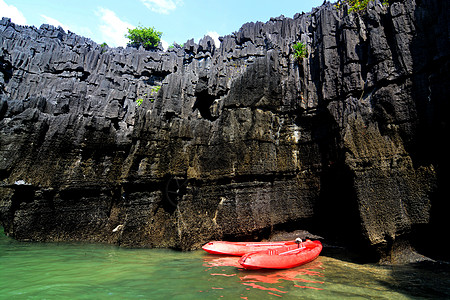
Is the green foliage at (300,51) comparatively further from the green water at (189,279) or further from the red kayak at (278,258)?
the green water at (189,279)

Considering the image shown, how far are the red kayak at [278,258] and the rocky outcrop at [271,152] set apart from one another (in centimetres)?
203

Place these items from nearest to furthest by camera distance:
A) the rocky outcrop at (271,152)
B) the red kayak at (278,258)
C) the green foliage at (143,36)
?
1. the red kayak at (278,258)
2. the rocky outcrop at (271,152)
3. the green foliage at (143,36)

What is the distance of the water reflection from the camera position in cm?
578

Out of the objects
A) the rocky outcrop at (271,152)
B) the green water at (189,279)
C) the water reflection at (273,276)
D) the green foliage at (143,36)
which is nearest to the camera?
the green water at (189,279)

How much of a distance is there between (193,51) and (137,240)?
18.8m

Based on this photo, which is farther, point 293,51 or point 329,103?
point 293,51

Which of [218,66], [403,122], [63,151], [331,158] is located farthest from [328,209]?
[63,151]

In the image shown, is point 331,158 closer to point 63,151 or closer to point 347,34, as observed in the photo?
point 347,34

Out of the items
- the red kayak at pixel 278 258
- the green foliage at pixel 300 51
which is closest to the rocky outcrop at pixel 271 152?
the green foliage at pixel 300 51

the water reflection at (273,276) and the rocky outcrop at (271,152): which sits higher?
the rocky outcrop at (271,152)

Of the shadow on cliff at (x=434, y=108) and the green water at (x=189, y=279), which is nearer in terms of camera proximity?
the green water at (x=189, y=279)

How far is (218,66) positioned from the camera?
13578 millimetres

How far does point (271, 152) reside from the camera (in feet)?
37.3

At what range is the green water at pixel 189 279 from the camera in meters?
5.15
